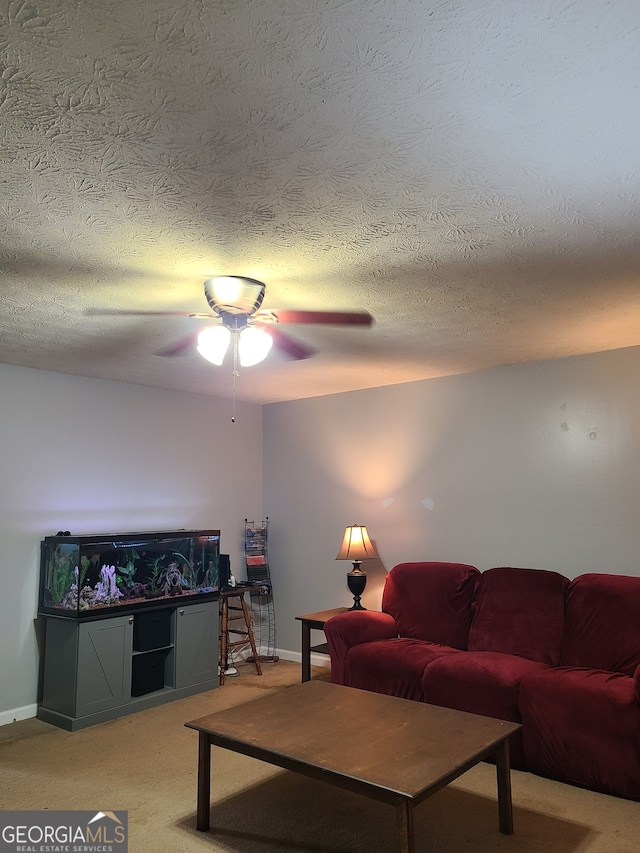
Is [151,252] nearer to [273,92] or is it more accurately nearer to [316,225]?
[316,225]

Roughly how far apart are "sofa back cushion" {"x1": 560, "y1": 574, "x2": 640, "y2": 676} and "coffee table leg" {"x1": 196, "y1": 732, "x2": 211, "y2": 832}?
2.11m

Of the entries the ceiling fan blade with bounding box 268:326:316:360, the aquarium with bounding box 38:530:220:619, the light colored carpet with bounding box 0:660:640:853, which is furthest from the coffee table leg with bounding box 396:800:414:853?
the aquarium with bounding box 38:530:220:619

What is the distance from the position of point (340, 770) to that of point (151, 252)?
204 centimetres

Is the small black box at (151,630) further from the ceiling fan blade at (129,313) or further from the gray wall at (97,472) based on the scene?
the ceiling fan blade at (129,313)

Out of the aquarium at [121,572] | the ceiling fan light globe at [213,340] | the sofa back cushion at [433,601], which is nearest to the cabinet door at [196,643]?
the aquarium at [121,572]

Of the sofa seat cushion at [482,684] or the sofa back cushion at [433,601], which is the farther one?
the sofa back cushion at [433,601]

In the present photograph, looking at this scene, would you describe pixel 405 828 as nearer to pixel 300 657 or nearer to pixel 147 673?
pixel 147 673

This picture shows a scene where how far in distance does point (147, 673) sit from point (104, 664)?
1.32ft

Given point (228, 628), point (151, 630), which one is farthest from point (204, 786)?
point (228, 628)

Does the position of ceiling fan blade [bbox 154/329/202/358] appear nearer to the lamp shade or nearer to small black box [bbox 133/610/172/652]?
small black box [bbox 133/610/172/652]

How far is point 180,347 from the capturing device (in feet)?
12.3

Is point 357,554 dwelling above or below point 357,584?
above

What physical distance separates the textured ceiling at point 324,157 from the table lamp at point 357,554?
2085 millimetres

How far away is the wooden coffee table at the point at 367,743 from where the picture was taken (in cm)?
208
